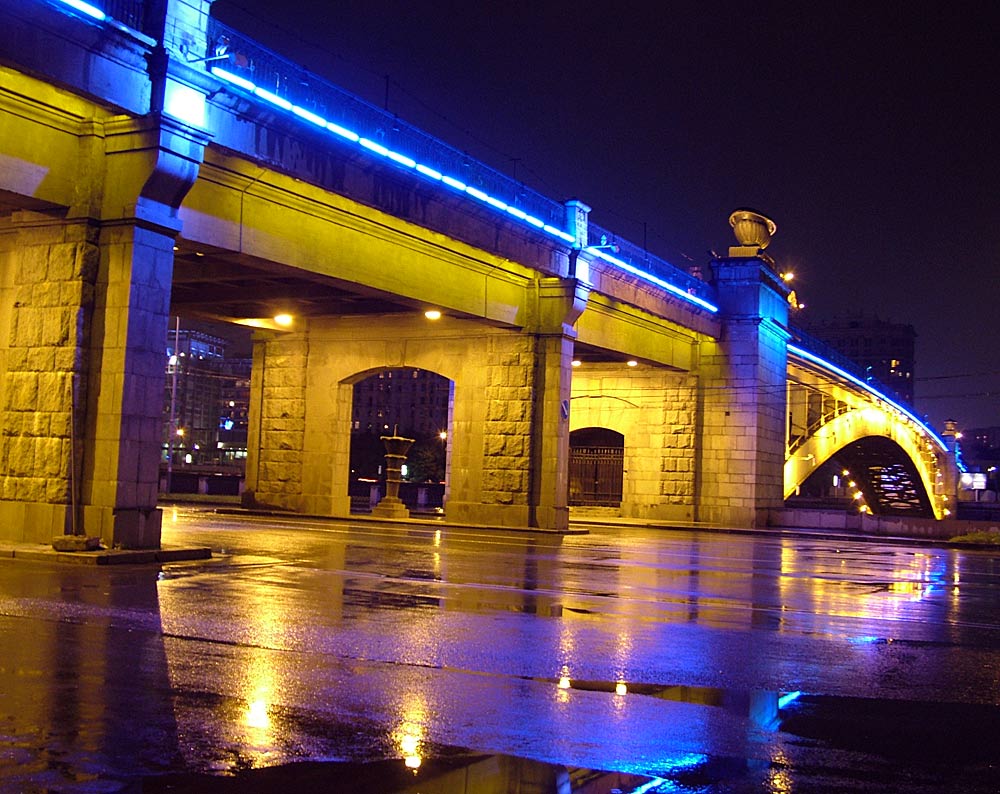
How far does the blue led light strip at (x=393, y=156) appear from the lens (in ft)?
55.5

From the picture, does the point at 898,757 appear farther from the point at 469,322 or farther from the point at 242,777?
the point at 469,322

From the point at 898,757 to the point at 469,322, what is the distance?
25.2 m

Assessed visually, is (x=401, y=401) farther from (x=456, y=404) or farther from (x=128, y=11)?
(x=128, y=11)

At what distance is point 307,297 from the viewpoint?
27.0 metres

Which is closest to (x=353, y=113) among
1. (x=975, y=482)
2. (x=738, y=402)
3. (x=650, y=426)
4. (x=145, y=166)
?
(x=145, y=166)

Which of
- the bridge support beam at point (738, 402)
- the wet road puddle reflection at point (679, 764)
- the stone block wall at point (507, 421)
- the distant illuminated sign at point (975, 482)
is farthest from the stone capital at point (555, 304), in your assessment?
the distant illuminated sign at point (975, 482)

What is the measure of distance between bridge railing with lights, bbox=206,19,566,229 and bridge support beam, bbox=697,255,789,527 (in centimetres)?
1444

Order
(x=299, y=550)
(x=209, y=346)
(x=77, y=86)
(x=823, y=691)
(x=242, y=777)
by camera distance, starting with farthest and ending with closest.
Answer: (x=209, y=346) → (x=299, y=550) → (x=77, y=86) → (x=823, y=691) → (x=242, y=777)

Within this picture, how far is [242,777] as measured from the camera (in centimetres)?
453

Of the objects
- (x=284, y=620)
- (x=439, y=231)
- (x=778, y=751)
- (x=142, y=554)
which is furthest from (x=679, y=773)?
(x=439, y=231)

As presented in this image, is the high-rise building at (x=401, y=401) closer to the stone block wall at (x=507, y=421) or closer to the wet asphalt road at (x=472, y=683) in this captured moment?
the stone block wall at (x=507, y=421)

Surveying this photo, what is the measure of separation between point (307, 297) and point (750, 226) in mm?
19193

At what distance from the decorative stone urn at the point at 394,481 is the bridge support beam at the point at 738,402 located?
11.5 meters

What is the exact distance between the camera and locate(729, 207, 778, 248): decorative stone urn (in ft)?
131
